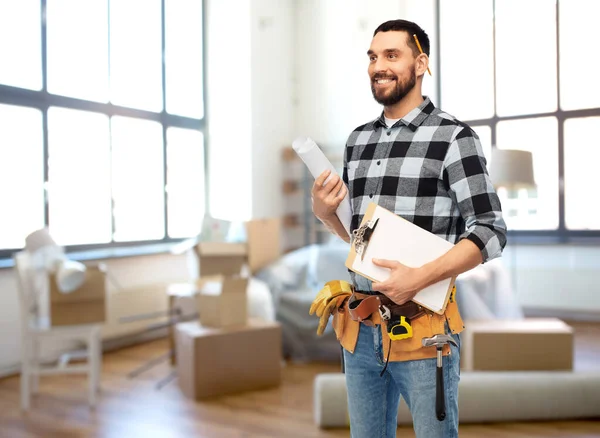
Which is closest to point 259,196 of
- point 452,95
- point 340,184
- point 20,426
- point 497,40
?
point 452,95

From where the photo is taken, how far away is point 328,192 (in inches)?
44.0

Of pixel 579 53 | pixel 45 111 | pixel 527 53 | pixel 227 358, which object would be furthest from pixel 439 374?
pixel 45 111

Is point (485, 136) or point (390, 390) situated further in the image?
point (485, 136)

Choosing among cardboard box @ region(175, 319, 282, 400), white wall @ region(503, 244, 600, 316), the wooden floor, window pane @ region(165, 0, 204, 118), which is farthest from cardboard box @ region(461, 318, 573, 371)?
window pane @ region(165, 0, 204, 118)

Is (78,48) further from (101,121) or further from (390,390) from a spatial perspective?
(390,390)

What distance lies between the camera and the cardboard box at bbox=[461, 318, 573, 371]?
2.66m

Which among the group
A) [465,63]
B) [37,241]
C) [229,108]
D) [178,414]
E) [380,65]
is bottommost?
[178,414]

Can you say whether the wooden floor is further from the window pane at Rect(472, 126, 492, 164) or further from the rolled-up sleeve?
the rolled-up sleeve

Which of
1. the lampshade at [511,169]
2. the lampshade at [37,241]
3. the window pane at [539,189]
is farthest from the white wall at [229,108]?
the lampshade at [511,169]

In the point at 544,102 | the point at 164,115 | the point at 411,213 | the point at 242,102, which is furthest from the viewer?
the point at 242,102

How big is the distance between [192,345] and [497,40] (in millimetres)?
2450

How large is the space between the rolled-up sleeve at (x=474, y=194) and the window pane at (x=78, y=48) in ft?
11.9

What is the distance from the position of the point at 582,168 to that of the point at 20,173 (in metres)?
3.38

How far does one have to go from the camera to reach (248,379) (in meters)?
3.10
